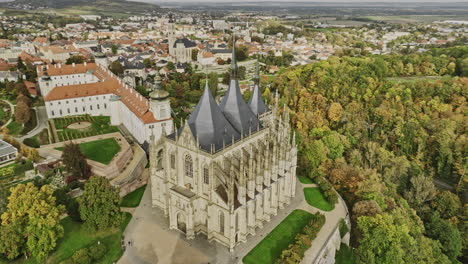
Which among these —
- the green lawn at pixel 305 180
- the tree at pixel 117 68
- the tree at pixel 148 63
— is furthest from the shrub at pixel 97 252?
the tree at pixel 148 63

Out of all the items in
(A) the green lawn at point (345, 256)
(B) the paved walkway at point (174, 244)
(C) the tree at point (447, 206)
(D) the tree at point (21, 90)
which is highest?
(D) the tree at point (21, 90)

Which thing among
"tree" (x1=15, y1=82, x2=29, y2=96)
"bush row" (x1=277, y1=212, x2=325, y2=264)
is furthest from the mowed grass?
"tree" (x1=15, y1=82, x2=29, y2=96)

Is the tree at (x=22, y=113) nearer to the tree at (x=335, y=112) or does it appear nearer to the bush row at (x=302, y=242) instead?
the bush row at (x=302, y=242)

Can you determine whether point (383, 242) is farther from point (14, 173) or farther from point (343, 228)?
point (14, 173)

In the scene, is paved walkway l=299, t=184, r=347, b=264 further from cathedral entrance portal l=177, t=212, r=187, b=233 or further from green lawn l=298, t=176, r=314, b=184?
cathedral entrance portal l=177, t=212, r=187, b=233

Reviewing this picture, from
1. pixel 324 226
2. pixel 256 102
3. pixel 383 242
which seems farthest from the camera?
pixel 256 102

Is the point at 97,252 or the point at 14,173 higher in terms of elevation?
the point at 14,173

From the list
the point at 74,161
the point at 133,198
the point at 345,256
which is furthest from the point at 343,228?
the point at 74,161
